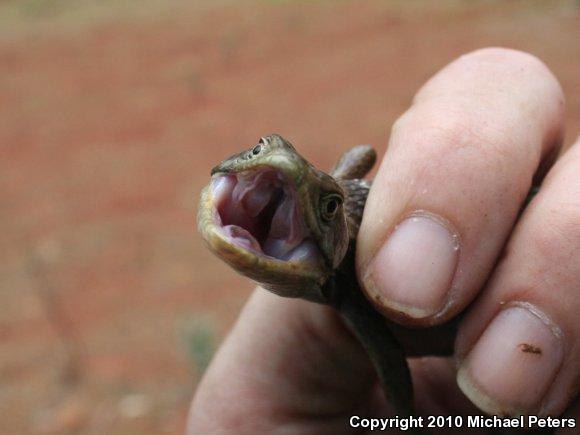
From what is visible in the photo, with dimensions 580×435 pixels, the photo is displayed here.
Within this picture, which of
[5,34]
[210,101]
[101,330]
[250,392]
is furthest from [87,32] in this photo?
[250,392]

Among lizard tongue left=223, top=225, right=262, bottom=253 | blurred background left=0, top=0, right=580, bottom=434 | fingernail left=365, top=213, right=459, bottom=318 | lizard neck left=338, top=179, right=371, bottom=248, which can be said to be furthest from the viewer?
blurred background left=0, top=0, right=580, bottom=434

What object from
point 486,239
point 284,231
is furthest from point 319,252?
point 486,239

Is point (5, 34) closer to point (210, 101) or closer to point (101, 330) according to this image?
point (210, 101)

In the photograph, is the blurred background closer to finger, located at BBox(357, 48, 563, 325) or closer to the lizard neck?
the lizard neck

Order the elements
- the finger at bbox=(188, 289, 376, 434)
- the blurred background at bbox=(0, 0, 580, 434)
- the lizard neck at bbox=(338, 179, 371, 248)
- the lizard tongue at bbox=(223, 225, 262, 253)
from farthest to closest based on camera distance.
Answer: the blurred background at bbox=(0, 0, 580, 434), the finger at bbox=(188, 289, 376, 434), the lizard neck at bbox=(338, 179, 371, 248), the lizard tongue at bbox=(223, 225, 262, 253)

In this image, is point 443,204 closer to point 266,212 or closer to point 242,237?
point 266,212

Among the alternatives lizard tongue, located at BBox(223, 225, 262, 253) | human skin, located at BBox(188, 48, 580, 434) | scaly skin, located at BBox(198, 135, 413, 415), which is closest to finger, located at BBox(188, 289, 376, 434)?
scaly skin, located at BBox(198, 135, 413, 415)

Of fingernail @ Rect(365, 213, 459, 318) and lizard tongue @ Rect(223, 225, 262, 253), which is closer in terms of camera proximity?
lizard tongue @ Rect(223, 225, 262, 253)
